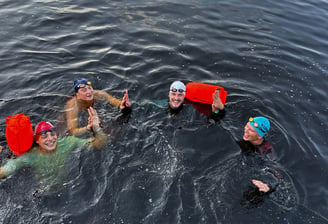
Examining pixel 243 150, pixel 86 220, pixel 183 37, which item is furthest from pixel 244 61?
pixel 86 220

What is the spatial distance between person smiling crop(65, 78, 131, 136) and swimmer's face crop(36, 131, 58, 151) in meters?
0.89

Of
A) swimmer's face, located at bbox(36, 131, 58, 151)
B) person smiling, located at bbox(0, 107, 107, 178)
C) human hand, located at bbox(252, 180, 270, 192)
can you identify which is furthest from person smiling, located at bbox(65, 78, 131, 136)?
human hand, located at bbox(252, 180, 270, 192)

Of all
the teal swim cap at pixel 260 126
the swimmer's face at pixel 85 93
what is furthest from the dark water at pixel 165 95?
the teal swim cap at pixel 260 126

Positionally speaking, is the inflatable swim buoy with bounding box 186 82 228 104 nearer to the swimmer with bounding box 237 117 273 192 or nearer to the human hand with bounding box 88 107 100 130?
the swimmer with bounding box 237 117 273 192

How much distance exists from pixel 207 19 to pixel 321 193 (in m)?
9.31

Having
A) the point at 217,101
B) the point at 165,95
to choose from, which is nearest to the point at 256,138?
the point at 217,101

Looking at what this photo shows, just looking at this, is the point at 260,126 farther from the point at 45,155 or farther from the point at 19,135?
the point at 19,135

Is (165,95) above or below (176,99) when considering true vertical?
below

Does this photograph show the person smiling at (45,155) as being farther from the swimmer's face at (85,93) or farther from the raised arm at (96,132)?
the swimmer's face at (85,93)

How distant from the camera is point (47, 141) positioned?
6.24 m

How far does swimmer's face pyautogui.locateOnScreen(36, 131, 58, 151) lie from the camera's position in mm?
6242

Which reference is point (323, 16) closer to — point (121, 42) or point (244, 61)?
point (244, 61)

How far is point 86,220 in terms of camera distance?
5.13 metres

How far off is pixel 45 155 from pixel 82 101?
7.37 ft
